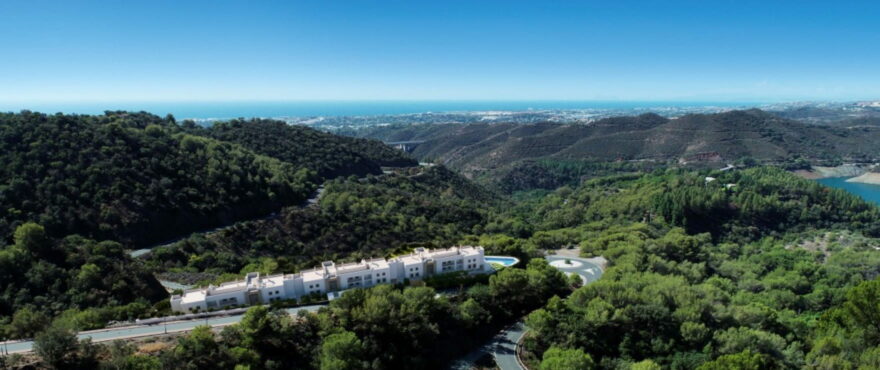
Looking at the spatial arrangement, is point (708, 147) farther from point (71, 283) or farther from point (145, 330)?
point (71, 283)

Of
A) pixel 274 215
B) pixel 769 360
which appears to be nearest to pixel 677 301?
pixel 769 360

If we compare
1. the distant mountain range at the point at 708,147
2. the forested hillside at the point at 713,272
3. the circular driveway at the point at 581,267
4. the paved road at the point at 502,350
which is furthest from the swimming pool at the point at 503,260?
the distant mountain range at the point at 708,147

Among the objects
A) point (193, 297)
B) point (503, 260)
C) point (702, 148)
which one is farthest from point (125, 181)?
point (702, 148)

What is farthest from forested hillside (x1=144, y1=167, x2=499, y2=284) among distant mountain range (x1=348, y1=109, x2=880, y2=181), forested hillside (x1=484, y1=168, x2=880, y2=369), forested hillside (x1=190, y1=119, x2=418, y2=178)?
distant mountain range (x1=348, y1=109, x2=880, y2=181)

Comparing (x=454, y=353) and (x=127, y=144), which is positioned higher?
(x=127, y=144)

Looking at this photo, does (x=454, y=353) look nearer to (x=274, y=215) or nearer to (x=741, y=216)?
(x=274, y=215)

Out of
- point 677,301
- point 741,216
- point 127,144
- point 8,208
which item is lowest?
point 741,216
